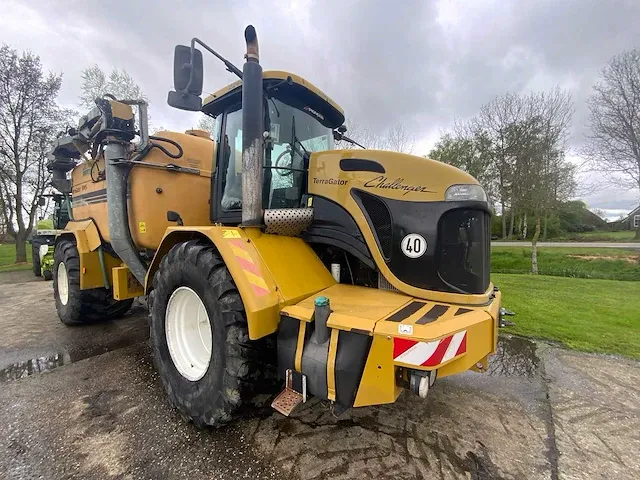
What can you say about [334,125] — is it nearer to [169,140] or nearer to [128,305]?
[169,140]

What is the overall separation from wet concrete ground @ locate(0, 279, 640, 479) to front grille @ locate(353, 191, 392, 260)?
4.20 feet

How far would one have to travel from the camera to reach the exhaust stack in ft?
7.98

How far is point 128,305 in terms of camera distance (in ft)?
18.0

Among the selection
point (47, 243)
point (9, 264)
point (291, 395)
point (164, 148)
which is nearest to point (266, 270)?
point (291, 395)

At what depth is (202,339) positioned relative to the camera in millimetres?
2824

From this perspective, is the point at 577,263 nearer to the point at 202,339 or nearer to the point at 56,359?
the point at 202,339

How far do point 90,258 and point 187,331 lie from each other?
2543 millimetres

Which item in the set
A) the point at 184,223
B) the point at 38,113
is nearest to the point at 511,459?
the point at 184,223

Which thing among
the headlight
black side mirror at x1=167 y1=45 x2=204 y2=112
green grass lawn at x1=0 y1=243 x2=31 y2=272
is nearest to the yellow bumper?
the headlight

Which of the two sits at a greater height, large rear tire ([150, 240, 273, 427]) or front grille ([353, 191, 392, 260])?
front grille ([353, 191, 392, 260])

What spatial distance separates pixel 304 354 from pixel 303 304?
0.32 m

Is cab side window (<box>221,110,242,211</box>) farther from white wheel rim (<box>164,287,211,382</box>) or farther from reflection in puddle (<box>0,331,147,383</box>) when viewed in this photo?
reflection in puddle (<box>0,331,147,383</box>)

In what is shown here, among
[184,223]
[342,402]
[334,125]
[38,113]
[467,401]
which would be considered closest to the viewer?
[342,402]

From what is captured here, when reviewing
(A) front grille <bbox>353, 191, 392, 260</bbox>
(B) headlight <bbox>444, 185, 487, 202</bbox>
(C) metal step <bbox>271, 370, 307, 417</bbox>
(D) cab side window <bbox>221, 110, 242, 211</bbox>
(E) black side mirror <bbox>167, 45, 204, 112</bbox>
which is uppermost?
(E) black side mirror <bbox>167, 45, 204, 112</bbox>
